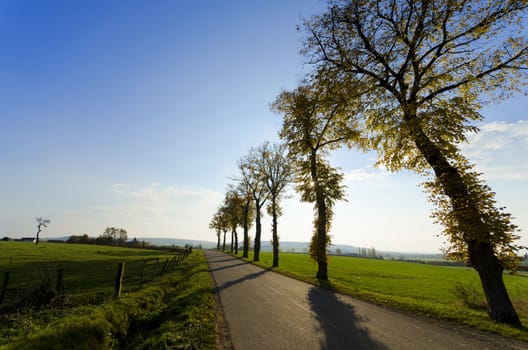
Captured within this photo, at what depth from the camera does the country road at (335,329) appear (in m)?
6.20

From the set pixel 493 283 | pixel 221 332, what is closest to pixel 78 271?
pixel 221 332

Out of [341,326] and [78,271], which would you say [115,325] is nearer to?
[341,326]

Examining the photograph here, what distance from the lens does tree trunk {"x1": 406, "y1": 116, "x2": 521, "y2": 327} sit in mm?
8938

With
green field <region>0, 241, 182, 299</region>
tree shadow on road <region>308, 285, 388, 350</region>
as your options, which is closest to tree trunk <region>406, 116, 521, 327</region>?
tree shadow on road <region>308, 285, 388, 350</region>

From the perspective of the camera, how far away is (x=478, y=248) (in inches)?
382

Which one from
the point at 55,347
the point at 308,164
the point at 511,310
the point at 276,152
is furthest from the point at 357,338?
the point at 276,152

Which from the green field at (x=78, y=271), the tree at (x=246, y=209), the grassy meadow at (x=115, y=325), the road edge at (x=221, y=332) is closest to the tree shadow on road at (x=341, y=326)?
the road edge at (x=221, y=332)

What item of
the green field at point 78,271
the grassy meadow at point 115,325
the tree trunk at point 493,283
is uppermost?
the tree trunk at point 493,283

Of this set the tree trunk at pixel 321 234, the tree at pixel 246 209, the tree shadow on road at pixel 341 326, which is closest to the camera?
the tree shadow on road at pixel 341 326

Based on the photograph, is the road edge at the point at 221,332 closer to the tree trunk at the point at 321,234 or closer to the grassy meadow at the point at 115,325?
the grassy meadow at the point at 115,325

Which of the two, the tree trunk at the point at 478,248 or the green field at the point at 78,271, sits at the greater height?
the tree trunk at the point at 478,248

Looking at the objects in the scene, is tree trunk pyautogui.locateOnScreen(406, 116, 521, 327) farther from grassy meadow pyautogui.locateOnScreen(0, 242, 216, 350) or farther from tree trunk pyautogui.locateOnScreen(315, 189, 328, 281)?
tree trunk pyautogui.locateOnScreen(315, 189, 328, 281)

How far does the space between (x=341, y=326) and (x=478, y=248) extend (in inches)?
257

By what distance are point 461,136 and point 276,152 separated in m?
26.7
